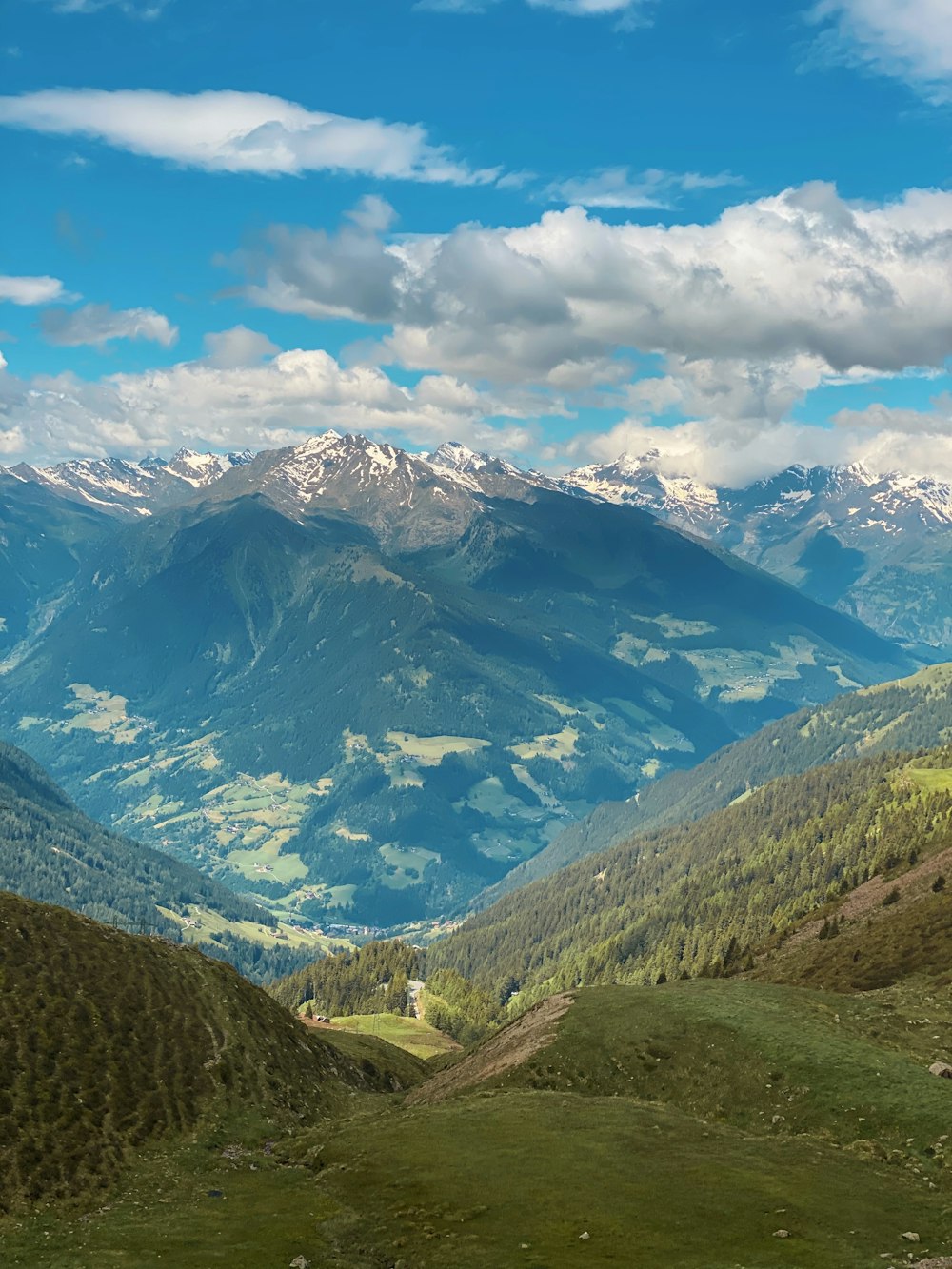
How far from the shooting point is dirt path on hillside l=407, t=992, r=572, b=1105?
9206 cm

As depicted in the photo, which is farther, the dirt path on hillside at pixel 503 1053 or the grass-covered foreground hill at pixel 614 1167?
the dirt path on hillside at pixel 503 1053

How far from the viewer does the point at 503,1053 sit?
98000mm

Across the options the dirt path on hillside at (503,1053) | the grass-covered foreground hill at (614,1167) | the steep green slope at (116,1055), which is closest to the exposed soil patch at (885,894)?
the grass-covered foreground hill at (614,1167)

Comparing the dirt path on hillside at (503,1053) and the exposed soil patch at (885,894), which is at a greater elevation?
the exposed soil patch at (885,894)

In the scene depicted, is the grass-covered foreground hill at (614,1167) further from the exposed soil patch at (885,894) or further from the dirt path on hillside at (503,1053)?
the exposed soil patch at (885,894)

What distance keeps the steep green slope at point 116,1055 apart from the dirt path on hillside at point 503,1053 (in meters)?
10.2

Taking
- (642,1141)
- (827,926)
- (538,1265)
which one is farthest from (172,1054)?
(827,926)

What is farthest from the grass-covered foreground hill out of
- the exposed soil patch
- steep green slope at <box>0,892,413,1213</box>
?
the exposed soil patch

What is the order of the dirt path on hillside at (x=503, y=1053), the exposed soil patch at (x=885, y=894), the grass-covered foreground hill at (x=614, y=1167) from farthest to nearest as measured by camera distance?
the exposed soil patch at (x=885, y=894)
the dirt path on hillside at (x=503, y=1053)
the grass-covered foreground hill at (x=614, y=1167)

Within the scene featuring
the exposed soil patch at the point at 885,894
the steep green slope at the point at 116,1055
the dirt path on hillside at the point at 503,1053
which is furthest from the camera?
the exposed soil patch at the point at 885,894

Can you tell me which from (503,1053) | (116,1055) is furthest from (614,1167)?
(116,1055)

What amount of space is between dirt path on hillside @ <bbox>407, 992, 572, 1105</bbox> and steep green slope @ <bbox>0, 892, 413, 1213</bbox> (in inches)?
401

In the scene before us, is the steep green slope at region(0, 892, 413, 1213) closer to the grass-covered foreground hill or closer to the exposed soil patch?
the grass-covered foreground hill

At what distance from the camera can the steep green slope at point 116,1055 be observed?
68.3 m
